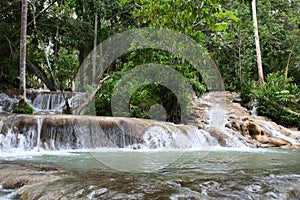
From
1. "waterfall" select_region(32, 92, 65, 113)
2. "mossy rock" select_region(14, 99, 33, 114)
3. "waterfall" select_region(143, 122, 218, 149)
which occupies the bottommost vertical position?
"waterfall" select_region(143, 122, 218, 149)

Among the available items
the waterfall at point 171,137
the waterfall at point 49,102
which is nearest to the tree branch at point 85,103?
the waterfall at point 49,102

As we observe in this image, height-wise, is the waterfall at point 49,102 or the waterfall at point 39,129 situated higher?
the waterfall at point 49,102

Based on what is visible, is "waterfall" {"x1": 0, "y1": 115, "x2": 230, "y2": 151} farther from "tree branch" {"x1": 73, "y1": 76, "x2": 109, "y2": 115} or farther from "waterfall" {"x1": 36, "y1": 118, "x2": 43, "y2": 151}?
"tree branch" {"x1": 73, "y1": 76, "x2": 109, "y2": 115}

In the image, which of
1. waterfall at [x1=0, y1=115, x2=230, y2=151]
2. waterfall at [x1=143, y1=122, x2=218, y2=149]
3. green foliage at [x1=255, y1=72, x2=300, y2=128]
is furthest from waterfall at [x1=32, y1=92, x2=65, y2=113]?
green foliage at [x1=255, y1=72, x2=300, y2=128]

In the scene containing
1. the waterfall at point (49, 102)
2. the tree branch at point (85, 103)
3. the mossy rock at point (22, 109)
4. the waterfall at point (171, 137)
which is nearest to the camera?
the waterfall at point (171, 137)

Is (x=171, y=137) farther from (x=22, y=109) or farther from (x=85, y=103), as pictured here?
(x=22, y=109)

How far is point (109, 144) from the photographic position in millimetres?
7707

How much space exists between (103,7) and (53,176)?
13.2m

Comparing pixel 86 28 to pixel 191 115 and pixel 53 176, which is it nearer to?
pixel 191 115

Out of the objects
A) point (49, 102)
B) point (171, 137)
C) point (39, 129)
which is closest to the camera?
point (39, 129)

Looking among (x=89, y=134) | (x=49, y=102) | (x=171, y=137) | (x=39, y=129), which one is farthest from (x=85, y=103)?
(x=171, y=137)

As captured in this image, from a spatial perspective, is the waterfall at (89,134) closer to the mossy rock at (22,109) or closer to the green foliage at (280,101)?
the mossy rock at (22,109)

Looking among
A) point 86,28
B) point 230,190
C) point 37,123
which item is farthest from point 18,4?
point 230,190

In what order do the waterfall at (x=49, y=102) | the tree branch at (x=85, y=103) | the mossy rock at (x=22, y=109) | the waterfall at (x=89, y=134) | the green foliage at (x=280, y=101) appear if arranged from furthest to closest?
1. the waterfall at (x=49, y=102)
2. the green foliage at (x=280, y=101)
3. the tree branch at (x=85, y=103)
4. the mossy rock at (x=22, y=109)
5. the waterfall at (x=89, y=134)
